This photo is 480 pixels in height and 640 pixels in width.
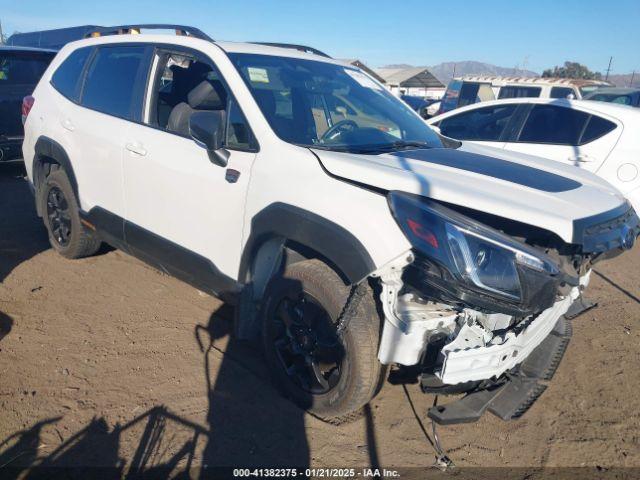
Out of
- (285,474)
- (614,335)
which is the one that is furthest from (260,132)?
(614,335)

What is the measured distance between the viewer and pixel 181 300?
4250mm

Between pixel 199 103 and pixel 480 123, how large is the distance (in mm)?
4433

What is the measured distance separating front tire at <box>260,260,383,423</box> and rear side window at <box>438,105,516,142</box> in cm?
472

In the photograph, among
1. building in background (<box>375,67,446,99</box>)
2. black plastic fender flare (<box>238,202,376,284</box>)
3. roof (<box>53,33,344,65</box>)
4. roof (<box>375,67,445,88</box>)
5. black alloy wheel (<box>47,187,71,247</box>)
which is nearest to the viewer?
black plastic fender flare (<box>238,202,376,284</box>)

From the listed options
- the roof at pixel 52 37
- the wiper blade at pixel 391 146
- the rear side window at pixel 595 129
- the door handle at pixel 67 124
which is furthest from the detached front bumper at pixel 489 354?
the roof at pixel 52 37

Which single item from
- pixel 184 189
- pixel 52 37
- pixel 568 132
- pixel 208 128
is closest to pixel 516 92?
pixel 568 132

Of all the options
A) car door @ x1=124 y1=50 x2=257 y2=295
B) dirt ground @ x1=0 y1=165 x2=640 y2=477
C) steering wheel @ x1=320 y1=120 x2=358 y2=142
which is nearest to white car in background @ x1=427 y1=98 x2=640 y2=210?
dirt ground @ x1=0 y1=165 x2=640 y2=477

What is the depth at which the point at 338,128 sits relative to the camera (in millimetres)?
3234

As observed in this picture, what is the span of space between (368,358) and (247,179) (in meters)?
1.20

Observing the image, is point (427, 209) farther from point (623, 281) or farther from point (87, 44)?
point (623, 281)

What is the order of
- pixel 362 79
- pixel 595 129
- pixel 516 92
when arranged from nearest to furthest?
pixel 362 79, pixel 595 129, pixel 516 92

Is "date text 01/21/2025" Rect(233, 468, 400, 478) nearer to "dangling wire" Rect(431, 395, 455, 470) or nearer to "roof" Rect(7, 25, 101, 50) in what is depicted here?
"dangling wire" Rect(431, 395, 455, 470)

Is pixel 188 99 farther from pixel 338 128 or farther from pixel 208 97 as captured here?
pixel 338 128

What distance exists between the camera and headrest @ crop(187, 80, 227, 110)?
144 inches
